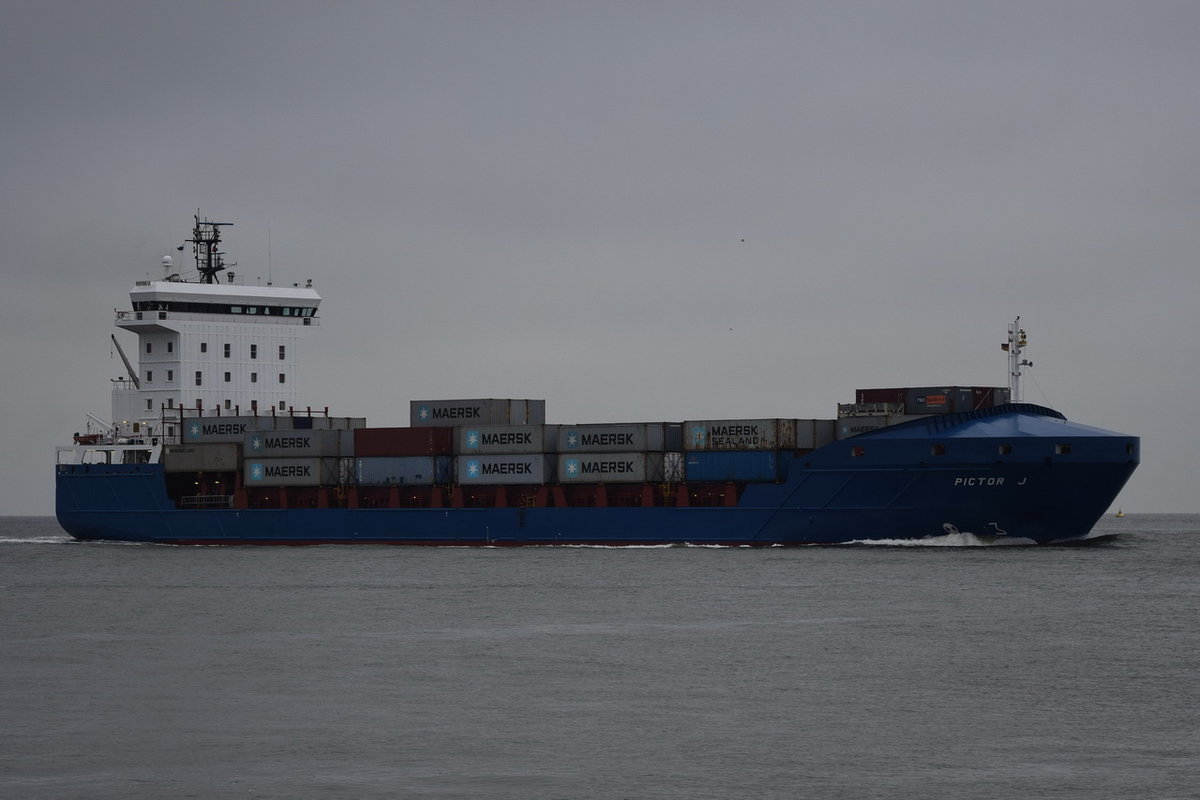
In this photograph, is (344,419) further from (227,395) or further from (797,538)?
(797,538)

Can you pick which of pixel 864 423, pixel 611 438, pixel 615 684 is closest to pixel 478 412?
pixel 611 438

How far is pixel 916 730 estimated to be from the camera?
81.5 ft

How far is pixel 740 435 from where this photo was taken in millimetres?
60750

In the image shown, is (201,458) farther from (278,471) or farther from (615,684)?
(615,684)

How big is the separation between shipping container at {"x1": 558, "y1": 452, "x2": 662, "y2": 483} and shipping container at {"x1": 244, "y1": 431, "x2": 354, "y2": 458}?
10.8 m

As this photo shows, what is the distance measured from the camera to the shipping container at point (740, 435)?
60.0m

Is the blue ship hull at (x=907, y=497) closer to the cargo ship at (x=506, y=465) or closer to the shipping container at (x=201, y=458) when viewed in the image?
the cargo ship at (x=506, y=465)

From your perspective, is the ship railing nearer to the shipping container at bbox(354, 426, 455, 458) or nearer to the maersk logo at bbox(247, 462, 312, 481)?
the maersk logo at bbox(247, 462, 312, 481)

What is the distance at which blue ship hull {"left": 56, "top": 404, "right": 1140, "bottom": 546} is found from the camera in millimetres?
55844

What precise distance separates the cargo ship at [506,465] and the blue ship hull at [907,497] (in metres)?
0.08

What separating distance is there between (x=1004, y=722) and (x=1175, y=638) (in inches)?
488

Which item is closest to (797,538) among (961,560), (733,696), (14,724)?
(961,560)

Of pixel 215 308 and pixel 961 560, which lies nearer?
pixel 961 560

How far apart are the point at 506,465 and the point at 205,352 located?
72.9 ft
